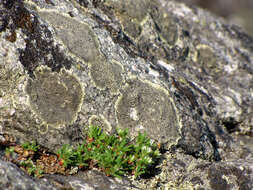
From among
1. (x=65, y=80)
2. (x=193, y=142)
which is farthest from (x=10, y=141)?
(x=193, y=142)

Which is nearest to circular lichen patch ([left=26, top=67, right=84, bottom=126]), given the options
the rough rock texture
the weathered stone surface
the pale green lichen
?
the rough rock texture

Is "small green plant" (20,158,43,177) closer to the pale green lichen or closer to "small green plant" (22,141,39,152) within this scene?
"small green plant" (22,141,39,152)

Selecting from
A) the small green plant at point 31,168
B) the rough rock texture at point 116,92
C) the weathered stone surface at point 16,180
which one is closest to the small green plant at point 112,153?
the rough rock texture at point 116,92

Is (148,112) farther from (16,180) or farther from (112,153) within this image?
(16,180)

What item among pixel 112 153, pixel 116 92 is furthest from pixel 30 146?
pixel 116 92

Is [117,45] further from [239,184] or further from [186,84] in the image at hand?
[239,184]
